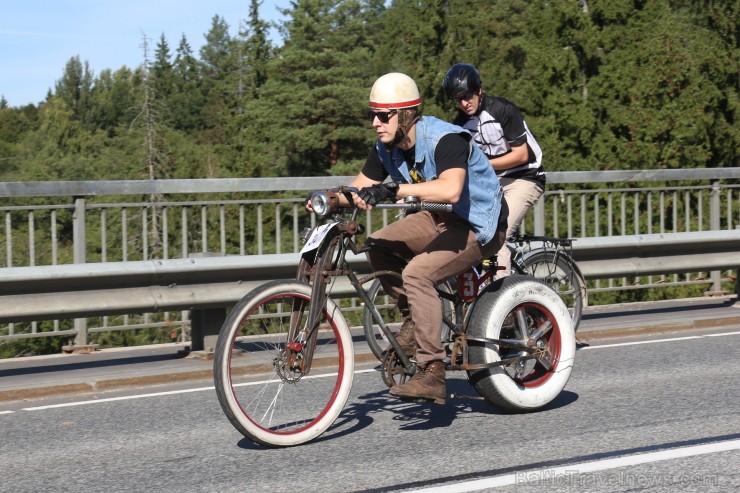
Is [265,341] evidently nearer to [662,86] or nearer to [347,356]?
[347,356]

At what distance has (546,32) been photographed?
3694 centimetres

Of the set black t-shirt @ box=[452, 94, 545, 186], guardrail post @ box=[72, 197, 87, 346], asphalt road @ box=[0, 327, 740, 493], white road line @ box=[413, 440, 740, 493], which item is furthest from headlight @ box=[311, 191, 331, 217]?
guardrail post @ box=[72, 197, 87, 346]

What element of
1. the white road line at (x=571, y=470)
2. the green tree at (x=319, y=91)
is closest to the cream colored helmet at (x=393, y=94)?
the white road line at (x=571, y=470)

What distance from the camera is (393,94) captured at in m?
5.64

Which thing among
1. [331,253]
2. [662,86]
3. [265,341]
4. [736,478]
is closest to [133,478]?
[265,341]

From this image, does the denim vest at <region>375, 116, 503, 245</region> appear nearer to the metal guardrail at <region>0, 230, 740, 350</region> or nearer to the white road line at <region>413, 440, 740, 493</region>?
the white road line at <region>413, 440, 740, 493</region>

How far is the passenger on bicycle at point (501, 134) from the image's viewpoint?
743 centimetres

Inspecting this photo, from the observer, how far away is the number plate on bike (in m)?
5.51

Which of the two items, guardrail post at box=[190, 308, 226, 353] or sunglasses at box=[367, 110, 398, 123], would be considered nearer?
sunglasses at box=[367, 110, 398, 123]

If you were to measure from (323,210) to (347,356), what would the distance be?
790 mm

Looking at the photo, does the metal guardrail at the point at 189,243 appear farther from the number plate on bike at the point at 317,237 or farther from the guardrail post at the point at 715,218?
the number plate on bike at the point at 317,237

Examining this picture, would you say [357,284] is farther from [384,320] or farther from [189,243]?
[189,243]

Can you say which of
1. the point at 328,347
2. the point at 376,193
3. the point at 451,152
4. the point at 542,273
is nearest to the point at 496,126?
the point at 542,273

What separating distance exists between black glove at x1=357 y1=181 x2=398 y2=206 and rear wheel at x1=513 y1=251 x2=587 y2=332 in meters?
2.90
